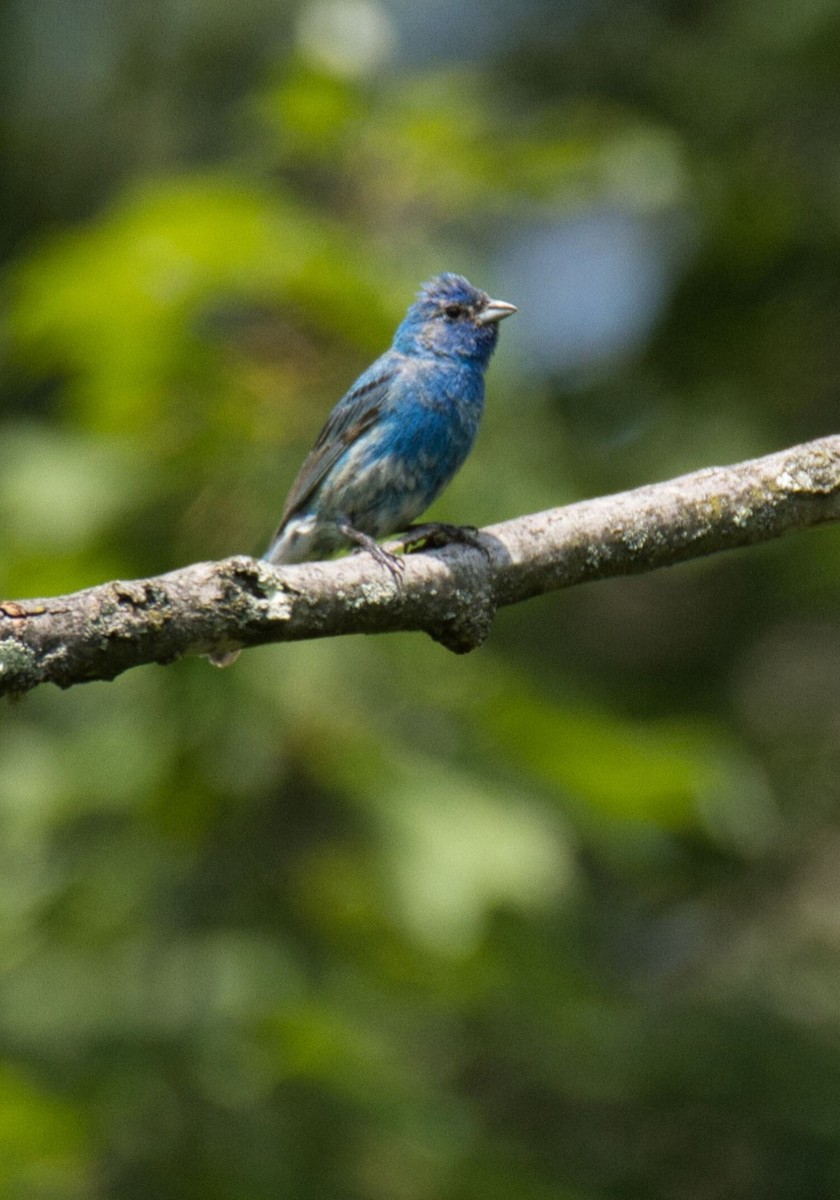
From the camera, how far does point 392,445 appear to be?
5.57m

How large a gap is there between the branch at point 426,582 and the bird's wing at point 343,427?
135 centimetres

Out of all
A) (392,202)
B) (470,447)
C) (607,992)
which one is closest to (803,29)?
(392,202)

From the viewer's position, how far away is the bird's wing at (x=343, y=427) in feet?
16.6

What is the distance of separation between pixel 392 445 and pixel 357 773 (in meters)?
1.38

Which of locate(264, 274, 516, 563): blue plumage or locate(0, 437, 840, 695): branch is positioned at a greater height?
locate(264, 274, 516, 563): blue plumage

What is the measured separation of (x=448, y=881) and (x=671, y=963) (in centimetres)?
414

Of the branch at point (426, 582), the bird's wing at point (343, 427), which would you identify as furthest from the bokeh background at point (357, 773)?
the branch at point (426, 582)

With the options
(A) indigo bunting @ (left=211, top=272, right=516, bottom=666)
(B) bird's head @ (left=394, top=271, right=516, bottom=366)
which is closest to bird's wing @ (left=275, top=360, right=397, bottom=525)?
(A) indigo bunting @ (left=211, top=272, right=516, bottom=666)

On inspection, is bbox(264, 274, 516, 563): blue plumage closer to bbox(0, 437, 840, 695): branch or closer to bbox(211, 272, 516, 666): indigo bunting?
bbox(211, 272, 516, 666): indigo bunting

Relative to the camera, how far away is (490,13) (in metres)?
9.35

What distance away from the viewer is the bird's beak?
5.95 meters

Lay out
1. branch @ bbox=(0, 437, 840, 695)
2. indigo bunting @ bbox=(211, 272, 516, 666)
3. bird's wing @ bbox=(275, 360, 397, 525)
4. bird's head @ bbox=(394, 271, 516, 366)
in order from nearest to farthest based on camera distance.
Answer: branch @ bbox=(0, 437, 840, 695) → bird's wing @ bbox=(275, 360, 397, 525) → indigo bunting @ bbox=(211, 272, 516, 666) → bird's head @ bbox=(394, 271, 516, 366)

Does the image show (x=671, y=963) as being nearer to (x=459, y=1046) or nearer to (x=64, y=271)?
(x=459, y=1046)

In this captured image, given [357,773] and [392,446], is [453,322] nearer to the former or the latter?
[392,446]
